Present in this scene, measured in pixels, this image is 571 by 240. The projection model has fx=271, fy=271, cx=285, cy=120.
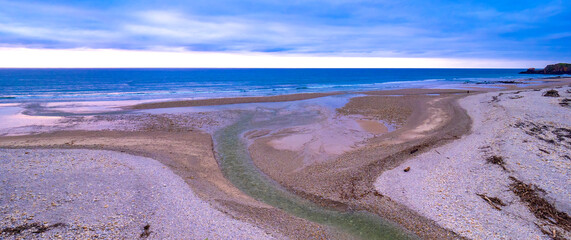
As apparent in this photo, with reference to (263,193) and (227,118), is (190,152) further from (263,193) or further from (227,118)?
(227,118)

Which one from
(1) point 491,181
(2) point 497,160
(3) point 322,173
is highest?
(2) point 497,160

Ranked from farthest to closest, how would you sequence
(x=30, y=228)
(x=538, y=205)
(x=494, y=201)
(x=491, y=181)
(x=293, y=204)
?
1. (x=491, y=181)
2. (x=293, y=204)
3. (x=494, y=201)
4. (x=538, y=205)
5. (x=30, y=228)

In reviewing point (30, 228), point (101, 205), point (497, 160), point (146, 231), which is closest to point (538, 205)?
point (497, 160)

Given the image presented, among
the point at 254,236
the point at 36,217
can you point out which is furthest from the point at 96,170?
the point at 254,236

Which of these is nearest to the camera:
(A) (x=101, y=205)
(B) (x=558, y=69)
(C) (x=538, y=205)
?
(A) (x=101, y=205)

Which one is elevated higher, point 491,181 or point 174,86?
point 174,86

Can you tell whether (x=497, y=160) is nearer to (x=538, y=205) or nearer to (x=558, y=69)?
(x=538, y=205)

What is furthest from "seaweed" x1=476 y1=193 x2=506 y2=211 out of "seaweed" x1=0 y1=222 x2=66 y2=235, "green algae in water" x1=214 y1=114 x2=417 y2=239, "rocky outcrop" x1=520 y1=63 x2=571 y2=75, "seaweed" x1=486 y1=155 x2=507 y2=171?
"rocky outcrop" x1=520 y1=63 x2=571 y2=75
